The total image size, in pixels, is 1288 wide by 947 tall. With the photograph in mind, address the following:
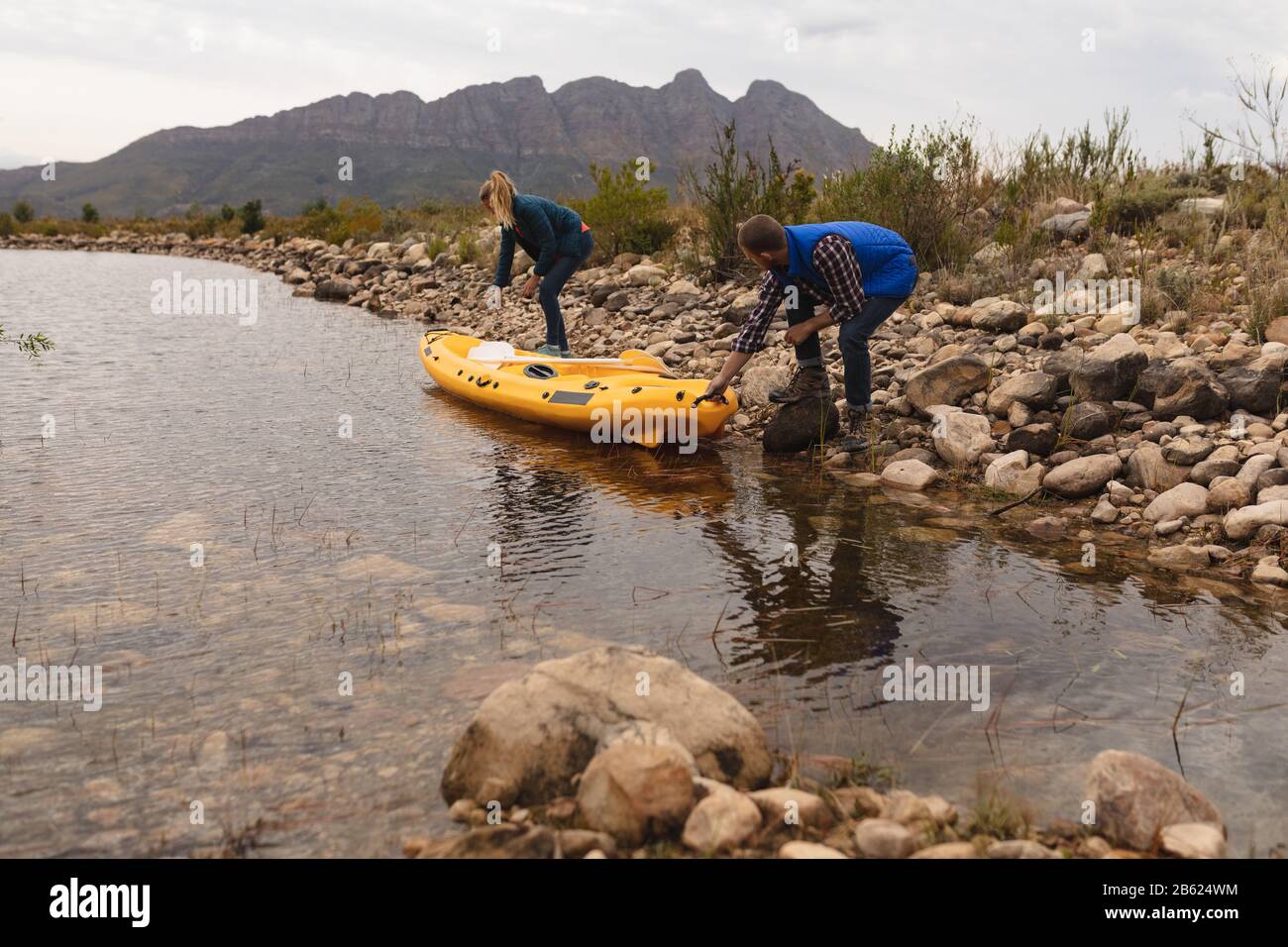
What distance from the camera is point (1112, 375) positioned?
7.22 metres

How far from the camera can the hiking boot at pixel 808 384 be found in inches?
308

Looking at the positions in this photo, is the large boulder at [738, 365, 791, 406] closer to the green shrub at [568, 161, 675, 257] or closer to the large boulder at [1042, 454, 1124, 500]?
the large boulder at [1042, 454, 1124, 500]

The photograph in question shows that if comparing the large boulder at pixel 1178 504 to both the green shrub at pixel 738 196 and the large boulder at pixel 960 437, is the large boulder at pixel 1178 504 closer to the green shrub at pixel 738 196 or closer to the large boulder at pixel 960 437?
the large boulder at pixel 960 437

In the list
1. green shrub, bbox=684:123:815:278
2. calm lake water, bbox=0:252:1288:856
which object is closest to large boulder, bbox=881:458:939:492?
calm lake water, bbox=0:252:1288:856

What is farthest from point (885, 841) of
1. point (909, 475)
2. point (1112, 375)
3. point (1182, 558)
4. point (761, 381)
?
point (761, 381)

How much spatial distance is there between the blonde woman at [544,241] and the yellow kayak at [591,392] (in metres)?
0.62

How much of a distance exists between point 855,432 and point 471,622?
4.18 meters

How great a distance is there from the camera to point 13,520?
6.23m

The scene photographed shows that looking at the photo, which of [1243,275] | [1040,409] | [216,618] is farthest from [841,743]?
[1243,275]

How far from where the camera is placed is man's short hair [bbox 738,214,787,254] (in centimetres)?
673

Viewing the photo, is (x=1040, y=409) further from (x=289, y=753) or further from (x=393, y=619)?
(x=289, y=753)

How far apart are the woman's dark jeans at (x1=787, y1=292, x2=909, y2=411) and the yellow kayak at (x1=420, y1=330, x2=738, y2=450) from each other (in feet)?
→ 2.50

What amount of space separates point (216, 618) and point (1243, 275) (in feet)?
30.0
